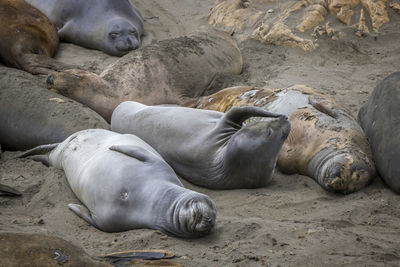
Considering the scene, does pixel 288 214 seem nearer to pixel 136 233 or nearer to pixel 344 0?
pixel 136 233

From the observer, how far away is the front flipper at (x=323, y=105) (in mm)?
4959

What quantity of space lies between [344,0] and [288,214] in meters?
4.50

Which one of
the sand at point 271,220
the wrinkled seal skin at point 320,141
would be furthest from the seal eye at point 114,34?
the wrinkled seal skin at point 320,141

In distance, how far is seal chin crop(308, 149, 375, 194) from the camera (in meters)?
4.35

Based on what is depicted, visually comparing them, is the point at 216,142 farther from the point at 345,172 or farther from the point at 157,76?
the point at 157,76

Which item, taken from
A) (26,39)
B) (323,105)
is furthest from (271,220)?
(26,39)

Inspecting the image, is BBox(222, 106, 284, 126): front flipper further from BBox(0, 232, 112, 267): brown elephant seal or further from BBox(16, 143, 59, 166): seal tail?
BBox(0, 232, 112, 267): brown elephant seal

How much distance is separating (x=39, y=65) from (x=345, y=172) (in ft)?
12.5

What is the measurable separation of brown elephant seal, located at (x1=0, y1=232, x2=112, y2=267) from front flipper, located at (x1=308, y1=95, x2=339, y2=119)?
2769mm

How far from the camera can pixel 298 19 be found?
25.3 feet

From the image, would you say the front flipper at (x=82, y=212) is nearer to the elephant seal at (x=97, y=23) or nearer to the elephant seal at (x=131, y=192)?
the elephant seal at (x=131, y=192)

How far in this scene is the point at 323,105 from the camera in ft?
16.5

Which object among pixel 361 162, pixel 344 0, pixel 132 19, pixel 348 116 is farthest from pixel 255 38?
pixel 361 162

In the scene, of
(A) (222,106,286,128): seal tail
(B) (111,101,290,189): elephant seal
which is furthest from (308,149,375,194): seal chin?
(A) (222,106,286,128): seal tail
